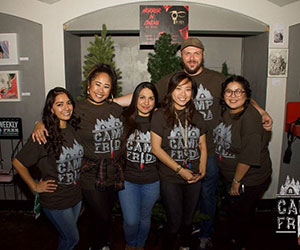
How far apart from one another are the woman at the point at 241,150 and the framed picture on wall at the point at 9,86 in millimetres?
2688

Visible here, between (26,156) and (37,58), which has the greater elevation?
(37,58)

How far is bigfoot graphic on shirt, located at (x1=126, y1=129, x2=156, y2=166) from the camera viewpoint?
7.72 feet

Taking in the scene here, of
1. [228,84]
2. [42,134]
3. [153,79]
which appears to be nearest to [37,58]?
[153,79]

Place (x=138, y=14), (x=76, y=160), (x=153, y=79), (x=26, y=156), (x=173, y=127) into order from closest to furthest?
(x=26, y=156) → (x=76, y=160) → (x=173, y=127) → (x=153, y=79) → (x=138, y=14)

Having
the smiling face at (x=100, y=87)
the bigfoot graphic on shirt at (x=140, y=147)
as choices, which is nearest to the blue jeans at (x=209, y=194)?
the bigfoot graphic on shirt at (x=140, y=147)

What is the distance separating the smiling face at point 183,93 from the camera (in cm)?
232

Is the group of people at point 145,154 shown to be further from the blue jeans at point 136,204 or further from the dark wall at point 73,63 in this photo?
the dark wall at point 73,63

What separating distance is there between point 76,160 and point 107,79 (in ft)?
2.35

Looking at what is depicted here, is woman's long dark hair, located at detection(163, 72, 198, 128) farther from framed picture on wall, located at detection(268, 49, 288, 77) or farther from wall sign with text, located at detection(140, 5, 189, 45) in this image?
framed picture on wall, located at detection(268, 49, 288, 77)

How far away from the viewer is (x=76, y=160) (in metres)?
2.14

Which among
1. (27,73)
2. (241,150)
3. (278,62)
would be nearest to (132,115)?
(241,150)

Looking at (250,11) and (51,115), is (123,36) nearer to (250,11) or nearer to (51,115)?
(250,11)

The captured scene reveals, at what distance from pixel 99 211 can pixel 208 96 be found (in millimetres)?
1436

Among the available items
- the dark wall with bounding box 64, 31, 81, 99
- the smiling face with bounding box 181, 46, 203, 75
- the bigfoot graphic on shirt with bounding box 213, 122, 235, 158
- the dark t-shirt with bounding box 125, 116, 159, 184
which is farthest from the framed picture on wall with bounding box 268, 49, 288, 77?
the dark wall with bounding box 64, 31, 81, 99
